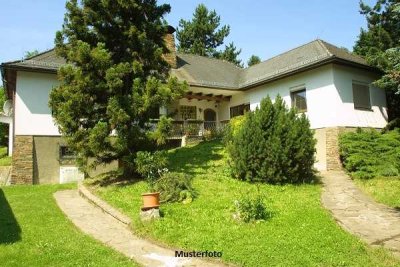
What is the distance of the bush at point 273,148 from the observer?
12062mm

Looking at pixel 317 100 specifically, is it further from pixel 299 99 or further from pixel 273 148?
pixel 273 148

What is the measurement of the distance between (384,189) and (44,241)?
33.1ft

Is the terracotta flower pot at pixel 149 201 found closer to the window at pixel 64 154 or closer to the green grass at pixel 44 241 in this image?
the green grass at pixel 44 241

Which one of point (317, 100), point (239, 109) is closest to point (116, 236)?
point (317, 100)

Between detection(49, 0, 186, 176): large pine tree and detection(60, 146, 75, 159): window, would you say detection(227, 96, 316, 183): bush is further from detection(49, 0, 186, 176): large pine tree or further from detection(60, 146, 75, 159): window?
detection(60, 146, 75, 159): window

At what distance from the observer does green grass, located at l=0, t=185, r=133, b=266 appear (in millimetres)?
6180

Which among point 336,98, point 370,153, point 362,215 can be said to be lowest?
point 362,215

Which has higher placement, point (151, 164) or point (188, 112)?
point (188, 112)

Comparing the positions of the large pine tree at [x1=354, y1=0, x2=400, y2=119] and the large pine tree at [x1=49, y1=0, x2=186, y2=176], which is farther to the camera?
the large pine tree at [x1=354, y1=0, x2=400, y2=119]

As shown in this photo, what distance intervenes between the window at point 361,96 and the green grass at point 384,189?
515 centimetres

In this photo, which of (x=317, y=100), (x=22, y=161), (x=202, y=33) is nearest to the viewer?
(x=22, y=161)

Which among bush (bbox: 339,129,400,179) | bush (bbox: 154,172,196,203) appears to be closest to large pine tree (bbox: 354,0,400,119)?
bush (bbox: 339,129,400,179)

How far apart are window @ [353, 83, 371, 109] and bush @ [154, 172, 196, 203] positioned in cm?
1038

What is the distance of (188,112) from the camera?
24.2 m
